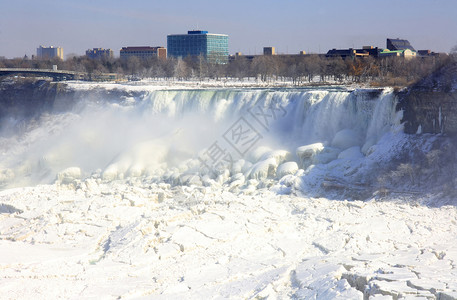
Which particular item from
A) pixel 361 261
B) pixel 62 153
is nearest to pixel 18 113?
pixel 62 153

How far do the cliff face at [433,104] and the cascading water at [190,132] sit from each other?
78 centimetres

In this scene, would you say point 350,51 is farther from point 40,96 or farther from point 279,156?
point 279,156

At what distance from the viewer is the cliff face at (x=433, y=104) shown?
17844 mm

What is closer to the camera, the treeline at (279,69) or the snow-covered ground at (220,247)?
the snow-covered ground at (220,247)

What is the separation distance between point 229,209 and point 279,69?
33.1m

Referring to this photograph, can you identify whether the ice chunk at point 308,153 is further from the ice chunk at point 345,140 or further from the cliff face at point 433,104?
the cliff face at point 433,104

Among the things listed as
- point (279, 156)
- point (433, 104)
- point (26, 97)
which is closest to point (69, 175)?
point (279, 156)

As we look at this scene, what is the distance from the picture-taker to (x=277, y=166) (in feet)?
64.6

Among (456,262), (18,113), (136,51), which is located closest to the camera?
(456,262)

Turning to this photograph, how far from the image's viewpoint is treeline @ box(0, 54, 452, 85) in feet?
123

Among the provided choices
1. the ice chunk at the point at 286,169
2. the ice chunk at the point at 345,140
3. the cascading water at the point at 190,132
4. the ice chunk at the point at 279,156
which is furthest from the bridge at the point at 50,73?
the ice chunk at the point at 286,169

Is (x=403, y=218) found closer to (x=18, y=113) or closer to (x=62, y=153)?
(x=62, y=153)

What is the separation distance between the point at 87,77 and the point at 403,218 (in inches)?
1506

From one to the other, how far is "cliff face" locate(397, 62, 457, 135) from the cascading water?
78cm
